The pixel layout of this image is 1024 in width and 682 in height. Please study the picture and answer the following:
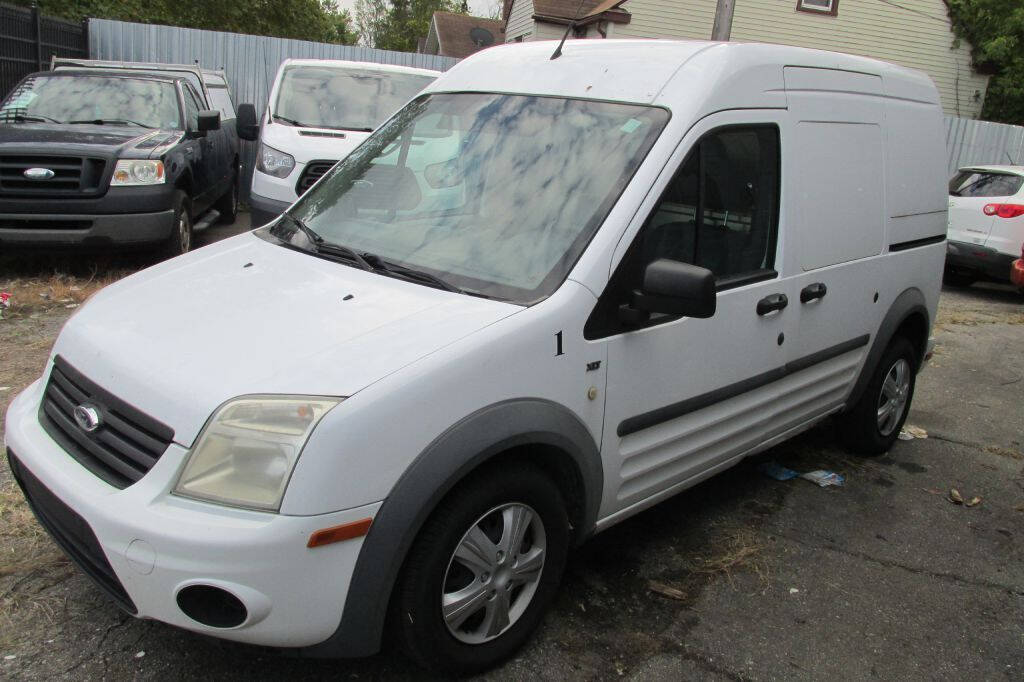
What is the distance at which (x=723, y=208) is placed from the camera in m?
3.54

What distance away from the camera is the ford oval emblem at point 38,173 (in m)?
7.36

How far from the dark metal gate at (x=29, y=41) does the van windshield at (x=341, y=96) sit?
Result: 200 inches

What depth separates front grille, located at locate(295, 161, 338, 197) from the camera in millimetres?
8252

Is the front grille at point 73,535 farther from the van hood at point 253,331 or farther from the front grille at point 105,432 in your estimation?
the van hood at point 253,331

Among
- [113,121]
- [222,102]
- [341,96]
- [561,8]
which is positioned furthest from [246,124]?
[561,8]

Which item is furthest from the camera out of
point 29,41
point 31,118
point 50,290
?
point 29,41

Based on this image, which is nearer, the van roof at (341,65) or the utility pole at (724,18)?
the van roof at (341,65)

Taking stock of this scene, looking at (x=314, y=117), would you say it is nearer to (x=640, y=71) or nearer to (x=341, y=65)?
(x=341, y=65)

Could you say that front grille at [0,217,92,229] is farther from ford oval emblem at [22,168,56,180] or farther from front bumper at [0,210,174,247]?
ford oval emblem at [22,168,56,180]

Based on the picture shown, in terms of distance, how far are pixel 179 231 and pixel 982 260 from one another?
31.1ft

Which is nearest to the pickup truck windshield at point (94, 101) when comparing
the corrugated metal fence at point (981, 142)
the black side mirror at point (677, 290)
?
the black side mirror at point (677, 290)

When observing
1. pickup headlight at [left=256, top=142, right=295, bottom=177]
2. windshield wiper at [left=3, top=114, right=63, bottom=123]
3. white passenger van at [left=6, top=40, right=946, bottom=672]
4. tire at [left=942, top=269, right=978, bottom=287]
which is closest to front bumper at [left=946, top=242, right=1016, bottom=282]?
tire at [left=942, top=269, right=978, bottom=287]

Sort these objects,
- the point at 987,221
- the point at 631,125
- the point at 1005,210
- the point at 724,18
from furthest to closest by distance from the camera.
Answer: the point at 724,18 → the point at 987,221 → the point at 1005,210 → the point at 631,125

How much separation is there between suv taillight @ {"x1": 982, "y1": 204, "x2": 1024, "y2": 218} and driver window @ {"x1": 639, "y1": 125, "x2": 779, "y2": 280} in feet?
28.9
